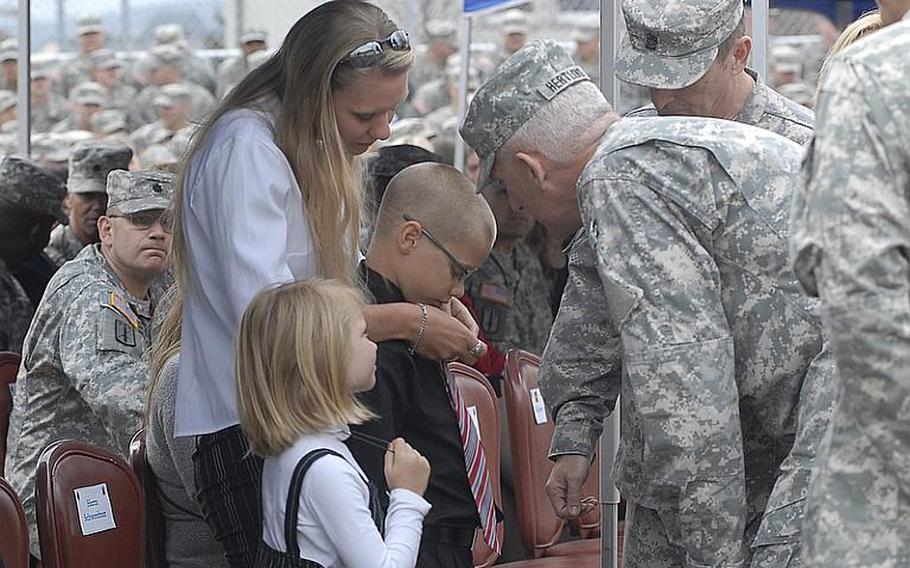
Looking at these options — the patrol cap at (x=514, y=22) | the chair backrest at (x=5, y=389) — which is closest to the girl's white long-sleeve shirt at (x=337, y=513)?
the chair backrest at (x=5, y=389)

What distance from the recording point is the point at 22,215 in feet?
17.3

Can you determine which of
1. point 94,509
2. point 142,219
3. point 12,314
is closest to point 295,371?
point 94,509

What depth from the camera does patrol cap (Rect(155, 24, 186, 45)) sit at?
453 inches

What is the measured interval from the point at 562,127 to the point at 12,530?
4.27 ft

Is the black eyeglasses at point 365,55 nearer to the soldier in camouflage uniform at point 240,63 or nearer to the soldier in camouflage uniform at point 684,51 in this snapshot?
the soldier in camouflage uniform at point 684,51

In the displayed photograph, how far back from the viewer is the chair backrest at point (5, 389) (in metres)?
4.13

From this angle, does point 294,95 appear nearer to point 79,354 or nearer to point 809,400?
point 809,400

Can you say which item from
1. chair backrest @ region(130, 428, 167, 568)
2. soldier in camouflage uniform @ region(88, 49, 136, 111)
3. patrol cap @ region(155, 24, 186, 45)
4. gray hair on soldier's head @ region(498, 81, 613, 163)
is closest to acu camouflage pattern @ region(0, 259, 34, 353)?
chair backrest @ region(130, 428, 167, 568)

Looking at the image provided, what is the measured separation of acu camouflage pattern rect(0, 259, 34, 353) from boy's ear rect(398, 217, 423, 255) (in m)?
2.74

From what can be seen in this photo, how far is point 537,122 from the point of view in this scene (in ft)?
8.11

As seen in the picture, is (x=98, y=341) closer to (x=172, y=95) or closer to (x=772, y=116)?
(x=772, y=116)

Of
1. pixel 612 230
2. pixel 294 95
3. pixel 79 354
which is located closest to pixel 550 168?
pixel 612 230

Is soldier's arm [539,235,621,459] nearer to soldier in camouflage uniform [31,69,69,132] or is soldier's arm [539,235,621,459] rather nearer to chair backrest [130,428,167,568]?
chair backrest [130,428,167,568]

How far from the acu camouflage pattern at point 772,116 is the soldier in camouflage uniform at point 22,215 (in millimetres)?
2959
